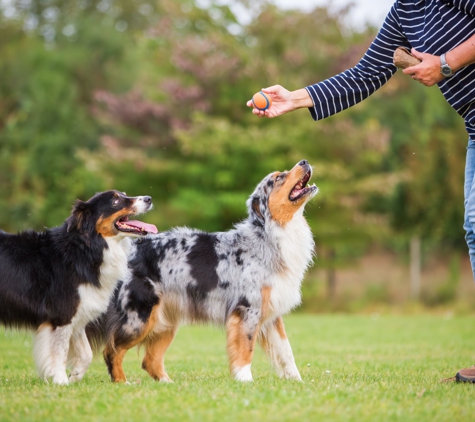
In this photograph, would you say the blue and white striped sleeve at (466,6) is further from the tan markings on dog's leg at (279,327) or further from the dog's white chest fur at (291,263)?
the tan markings on dog's leg at (279,327)

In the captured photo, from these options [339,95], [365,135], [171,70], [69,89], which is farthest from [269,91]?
[69,89]

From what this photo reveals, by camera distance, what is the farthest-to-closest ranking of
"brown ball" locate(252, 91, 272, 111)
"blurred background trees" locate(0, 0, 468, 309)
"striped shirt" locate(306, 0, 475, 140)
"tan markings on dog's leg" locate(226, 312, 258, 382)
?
1. "blurred background trees" locate(0, 0, 468, 309)
2. "tan markings on dog's leg" locate(226, 312, 258, 382)
3. "brown ball" locate(252, 91, 272, 111)
4. "striped shirt" locate(306, 0, 475, 140)

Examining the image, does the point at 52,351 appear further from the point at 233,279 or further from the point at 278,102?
the point at 278,102

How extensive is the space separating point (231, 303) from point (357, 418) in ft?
8.20

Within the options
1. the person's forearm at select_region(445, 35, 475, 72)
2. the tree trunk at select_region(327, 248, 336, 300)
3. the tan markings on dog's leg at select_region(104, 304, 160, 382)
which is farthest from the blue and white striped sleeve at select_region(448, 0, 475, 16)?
the tree trunk at select_region(327, 248, 336, 300)

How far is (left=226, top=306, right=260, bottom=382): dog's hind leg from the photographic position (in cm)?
599

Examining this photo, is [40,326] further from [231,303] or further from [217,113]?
[217,113]

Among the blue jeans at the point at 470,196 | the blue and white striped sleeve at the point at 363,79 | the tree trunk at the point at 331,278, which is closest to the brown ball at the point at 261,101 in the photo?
the blue and white striped sleeve at the point at 363,79

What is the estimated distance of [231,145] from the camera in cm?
1831

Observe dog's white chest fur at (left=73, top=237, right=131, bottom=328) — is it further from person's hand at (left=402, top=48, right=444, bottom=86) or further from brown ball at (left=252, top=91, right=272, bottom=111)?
person's hand at (left=402, top=48, right=444, bottom=86)

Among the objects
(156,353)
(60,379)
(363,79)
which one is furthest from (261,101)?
(156,353)

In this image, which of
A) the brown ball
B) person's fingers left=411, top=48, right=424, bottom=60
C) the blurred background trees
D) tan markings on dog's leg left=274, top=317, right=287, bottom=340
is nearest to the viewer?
person's fingers left=411, top=48, right=424, bottom=60

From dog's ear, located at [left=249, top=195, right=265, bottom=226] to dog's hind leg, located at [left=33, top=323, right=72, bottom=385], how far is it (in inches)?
76.1

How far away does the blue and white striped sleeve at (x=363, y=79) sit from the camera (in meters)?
5.17
